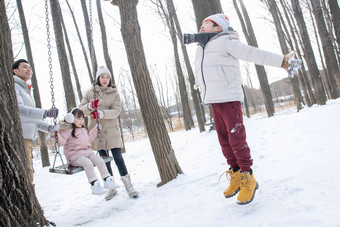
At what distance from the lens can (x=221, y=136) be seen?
2477mm

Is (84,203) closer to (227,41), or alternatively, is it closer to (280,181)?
(280,181)

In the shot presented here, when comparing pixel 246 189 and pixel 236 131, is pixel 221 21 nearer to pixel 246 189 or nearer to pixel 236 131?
pixel 236 131

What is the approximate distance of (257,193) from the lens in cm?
235

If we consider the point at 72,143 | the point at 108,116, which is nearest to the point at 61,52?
the point at 108,116

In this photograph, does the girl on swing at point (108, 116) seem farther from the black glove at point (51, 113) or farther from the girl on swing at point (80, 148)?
the black glove at point (51, 113)

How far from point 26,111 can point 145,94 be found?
161 cm

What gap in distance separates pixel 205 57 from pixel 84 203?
2.97 metres

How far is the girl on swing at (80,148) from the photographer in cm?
318

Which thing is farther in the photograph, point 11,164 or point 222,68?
point 222,68

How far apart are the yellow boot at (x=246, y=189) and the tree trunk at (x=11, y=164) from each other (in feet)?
5.85

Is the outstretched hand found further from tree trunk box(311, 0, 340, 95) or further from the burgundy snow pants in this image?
tree trunk box(311, 0, 340, 95)

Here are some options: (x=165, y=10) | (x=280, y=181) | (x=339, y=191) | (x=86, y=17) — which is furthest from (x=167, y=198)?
(x=165, y=10)

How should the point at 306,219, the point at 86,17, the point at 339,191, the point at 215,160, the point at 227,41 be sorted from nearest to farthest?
the point at 306,219
the point at 339,191
the point at 227,41
the point at 215,160
the point at 86,17

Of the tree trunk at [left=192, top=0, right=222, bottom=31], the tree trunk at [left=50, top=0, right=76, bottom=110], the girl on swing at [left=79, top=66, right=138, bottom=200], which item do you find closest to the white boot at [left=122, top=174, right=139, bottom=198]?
the girl on swing at [left=79, top=66, right=138, bottom=200]
